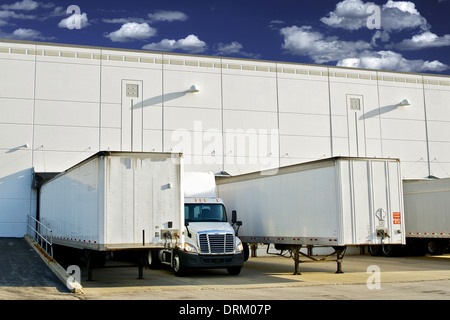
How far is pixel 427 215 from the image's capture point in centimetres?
2498

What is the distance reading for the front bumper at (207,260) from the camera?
17.2 meters

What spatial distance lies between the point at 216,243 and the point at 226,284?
2.27m

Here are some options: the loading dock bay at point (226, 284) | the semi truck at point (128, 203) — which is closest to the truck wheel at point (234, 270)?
the loading dock bay at point (226, 284)

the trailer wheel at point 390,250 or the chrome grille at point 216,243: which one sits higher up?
the chrome grille at point 216,243

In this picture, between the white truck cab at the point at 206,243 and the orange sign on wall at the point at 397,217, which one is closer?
the orange sign on wall at the point at 397,217

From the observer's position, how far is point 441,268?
2092 centimetres

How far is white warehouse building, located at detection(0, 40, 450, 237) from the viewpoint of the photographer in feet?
87.0

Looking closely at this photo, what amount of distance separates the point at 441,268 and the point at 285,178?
7742mm

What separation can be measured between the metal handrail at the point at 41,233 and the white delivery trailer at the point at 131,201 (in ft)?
20.8

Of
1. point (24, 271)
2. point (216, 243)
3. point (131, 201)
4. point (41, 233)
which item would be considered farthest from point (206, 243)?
point (41, 233)

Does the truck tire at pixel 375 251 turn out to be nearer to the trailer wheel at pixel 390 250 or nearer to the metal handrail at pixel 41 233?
the trailer wheel at pixel 390 250
